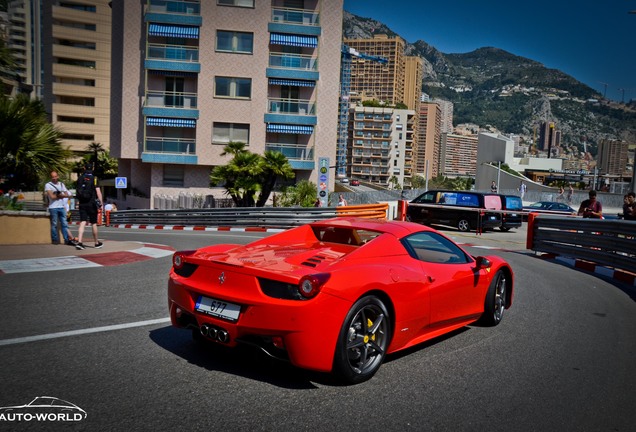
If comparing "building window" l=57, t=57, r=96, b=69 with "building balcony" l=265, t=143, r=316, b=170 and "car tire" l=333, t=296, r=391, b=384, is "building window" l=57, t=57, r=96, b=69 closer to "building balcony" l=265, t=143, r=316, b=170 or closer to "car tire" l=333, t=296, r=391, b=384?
"building balcony" l=265, t=143, r=316, b=170

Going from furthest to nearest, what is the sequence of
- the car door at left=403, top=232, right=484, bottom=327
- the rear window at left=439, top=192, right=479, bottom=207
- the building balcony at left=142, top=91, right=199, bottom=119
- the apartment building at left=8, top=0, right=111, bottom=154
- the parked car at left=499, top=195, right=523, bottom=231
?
the apartment building at left=8, top=0, right=111, bottom=154 → the building balcony at left=142, top=91, right=199, bottom=119 → the parked car at left=499, top=195, right=523, bottom=231 → the rear window at left=439, top=192, right=479, bottom=207 → the car door at left=403, top=232, right=484, bottom=327

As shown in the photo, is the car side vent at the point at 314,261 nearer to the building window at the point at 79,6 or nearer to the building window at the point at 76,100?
the building window at the point at 76,100

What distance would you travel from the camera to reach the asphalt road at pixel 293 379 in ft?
11.7

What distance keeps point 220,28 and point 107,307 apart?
36144 mm

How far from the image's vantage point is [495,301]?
6289 mm

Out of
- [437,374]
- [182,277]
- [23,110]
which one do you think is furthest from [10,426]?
[23,110]

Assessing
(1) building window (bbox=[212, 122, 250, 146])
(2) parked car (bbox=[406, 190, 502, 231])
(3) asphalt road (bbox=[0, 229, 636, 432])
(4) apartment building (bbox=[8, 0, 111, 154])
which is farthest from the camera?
(4) apartment building (bbox=[8, 0, 111, 154])

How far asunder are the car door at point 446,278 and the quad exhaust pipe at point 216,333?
1939 millimetres

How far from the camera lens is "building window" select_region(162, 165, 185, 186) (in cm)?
4038

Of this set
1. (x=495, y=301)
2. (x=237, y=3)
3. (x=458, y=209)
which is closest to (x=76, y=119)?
(x=237, y=3)

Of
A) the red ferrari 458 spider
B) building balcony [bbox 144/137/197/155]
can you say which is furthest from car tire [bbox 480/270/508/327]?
building balcony [bbox 144/137/197/155]

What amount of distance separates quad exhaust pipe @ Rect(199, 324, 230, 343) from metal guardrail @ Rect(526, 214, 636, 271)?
9.72 metres

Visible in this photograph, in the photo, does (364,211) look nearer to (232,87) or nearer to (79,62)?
(232,87)

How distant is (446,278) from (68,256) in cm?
794
